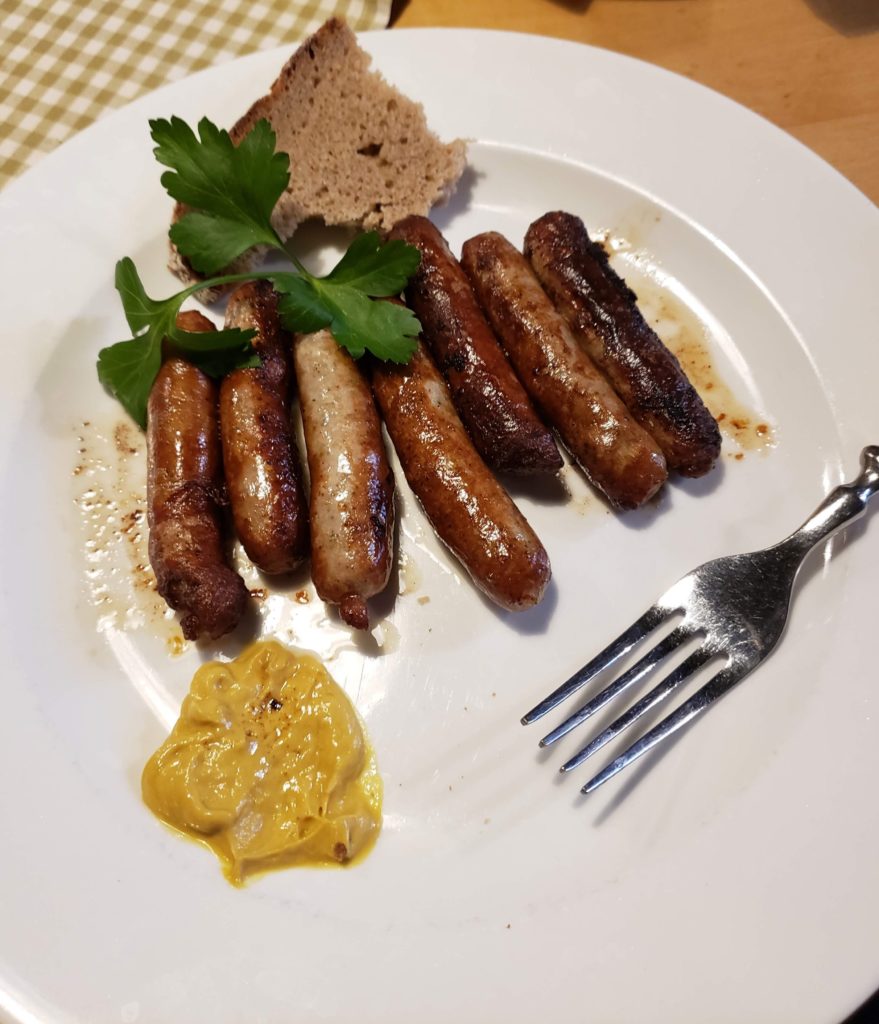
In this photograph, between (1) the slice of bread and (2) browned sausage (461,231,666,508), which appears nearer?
(2) browned sausage (461,231,666,508)

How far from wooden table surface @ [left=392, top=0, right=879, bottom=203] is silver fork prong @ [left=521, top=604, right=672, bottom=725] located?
1.85 meters

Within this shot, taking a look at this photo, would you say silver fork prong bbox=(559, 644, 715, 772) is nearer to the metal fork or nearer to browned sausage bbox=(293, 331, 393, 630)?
the metal fork

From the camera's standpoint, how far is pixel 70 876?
70.6 inches

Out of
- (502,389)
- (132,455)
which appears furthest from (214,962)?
(502,389)

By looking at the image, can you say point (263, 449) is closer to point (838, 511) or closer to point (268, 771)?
point (268, 771)

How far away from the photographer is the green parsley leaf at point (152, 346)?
7.18 feet

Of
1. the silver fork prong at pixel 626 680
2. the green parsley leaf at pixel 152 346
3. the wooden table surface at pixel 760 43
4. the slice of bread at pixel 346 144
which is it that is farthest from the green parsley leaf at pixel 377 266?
the wooden table surface at pixel 760 43

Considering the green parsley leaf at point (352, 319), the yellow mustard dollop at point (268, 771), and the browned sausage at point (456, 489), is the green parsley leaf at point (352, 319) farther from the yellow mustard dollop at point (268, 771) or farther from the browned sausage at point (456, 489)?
the yellow mustard dollop at point (268, 771)

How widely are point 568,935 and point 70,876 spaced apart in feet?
3.93

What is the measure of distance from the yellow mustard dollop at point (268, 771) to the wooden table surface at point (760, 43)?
2.61 metres

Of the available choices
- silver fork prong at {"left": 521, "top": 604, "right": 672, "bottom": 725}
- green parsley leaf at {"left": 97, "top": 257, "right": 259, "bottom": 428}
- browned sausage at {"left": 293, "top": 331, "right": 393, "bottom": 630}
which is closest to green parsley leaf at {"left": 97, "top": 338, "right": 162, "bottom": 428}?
green parsley leaf at {"left": 97, "top": 257, "right": 259, "bottom": 428}

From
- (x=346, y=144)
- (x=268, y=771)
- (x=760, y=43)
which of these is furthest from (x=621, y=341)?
(x=760, y=43)

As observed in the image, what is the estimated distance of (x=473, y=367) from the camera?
2.23 m

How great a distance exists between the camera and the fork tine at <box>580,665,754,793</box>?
1826 mm
